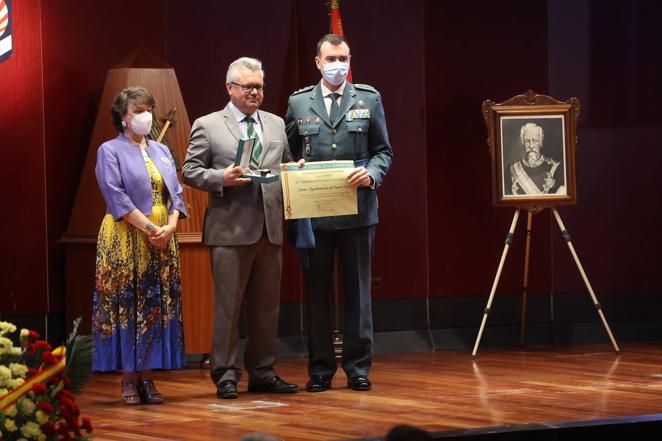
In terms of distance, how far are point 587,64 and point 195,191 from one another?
8.88 ft

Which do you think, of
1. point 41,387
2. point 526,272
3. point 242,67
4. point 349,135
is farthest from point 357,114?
point 41,387

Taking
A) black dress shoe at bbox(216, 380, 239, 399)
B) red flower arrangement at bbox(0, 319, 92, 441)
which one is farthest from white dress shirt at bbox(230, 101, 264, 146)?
red flower arrangement at bbox(0, 319, 92, 441)

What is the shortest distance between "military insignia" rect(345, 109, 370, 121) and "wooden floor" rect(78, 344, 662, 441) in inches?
49.6

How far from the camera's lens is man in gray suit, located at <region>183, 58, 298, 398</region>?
5590 millimetres

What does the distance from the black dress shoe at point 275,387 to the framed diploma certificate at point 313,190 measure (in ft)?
2.62

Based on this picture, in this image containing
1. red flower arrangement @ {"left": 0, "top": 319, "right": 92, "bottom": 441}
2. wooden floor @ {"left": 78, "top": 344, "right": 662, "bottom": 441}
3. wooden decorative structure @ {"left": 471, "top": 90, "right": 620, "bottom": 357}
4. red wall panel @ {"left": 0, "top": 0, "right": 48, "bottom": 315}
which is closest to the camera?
red flower arrangement @ {"left": 0, "top": 319, "right": 92, "bottom": 441}

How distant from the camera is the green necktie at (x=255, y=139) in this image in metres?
5.60

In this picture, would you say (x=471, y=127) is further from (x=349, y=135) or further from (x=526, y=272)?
(x=349, y=135)

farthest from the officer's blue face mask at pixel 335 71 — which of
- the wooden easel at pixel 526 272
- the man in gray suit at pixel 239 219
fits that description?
the wooden easel at pixel 526 272

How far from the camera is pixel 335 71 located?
5715 mm

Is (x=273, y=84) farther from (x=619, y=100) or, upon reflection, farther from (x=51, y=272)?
(x=619, y=100)

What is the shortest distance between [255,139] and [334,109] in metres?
0.43

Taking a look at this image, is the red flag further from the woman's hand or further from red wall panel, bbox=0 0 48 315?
the woman's hand

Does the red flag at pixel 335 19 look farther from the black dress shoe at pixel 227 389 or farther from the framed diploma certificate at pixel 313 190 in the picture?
the black dress shoe at pixel 227 389
